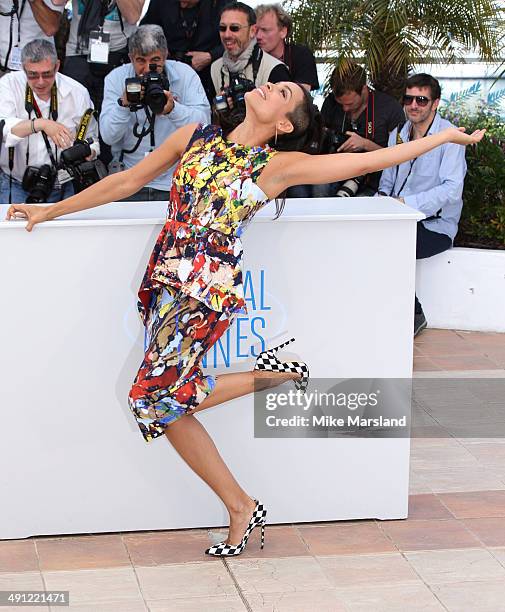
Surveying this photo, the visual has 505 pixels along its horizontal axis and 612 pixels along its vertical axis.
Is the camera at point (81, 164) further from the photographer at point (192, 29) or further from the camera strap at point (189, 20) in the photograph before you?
the camera strap at point (189, 20)

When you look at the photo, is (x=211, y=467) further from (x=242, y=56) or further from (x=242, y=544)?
(x=242, y=56)

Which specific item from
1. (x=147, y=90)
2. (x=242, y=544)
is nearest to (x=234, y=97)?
(x=147, y=90)

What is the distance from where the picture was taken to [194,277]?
351 centimetres

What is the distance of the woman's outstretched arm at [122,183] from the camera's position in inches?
146

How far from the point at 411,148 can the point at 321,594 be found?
148cm

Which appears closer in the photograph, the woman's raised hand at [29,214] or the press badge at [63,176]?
the woman's raised hand at [29,214]

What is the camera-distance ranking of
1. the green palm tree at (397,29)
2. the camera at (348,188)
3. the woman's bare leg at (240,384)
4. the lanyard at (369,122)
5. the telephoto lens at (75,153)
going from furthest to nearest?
the green palm tree at (397,29)
the lanyard at (369,122)
the camera at (348,188)
the telephoto lens at (75,153)
the woman's bare leg at (240,384)

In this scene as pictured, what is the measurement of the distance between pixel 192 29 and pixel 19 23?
3.53 ft

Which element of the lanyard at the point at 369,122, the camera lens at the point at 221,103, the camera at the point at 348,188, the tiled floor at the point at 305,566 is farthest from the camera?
the lanyard at the point at 369,122

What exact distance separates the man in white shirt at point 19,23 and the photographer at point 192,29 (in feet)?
2.04

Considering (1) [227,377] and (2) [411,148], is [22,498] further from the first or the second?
(2) [411,148]

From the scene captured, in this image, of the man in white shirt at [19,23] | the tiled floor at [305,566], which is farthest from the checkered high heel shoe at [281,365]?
the man in white shirt at [19,23]

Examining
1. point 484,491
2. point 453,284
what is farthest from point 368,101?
point 484,491

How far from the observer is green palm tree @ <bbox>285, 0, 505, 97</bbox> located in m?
7.18
